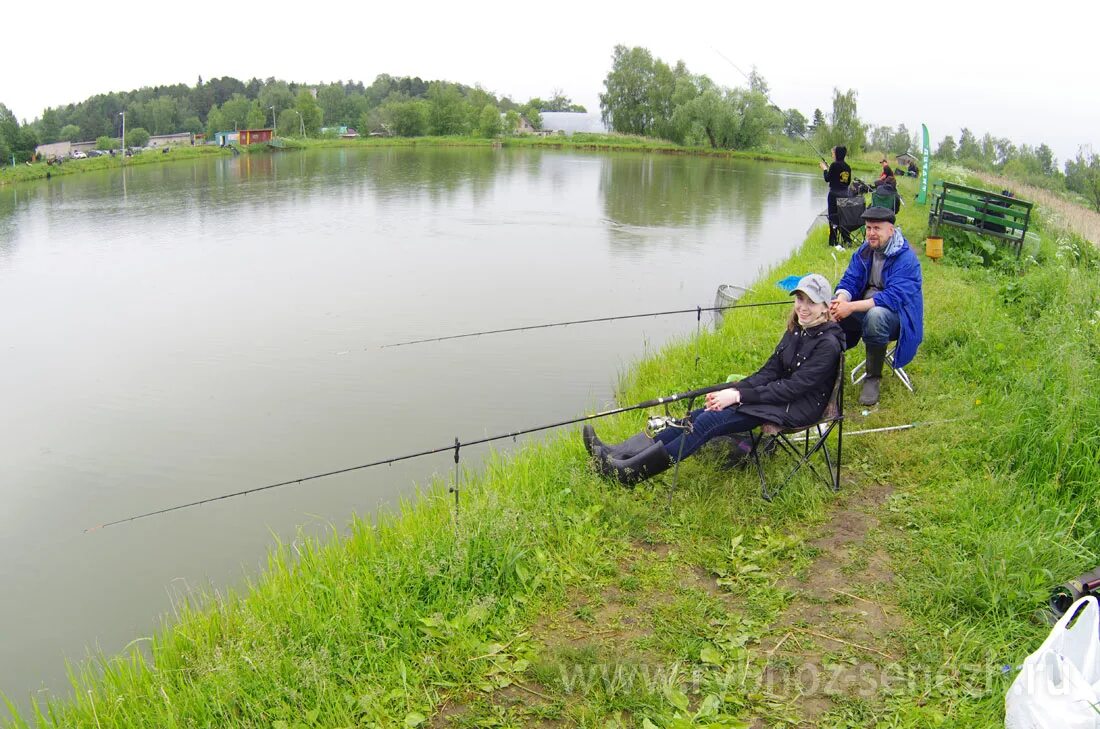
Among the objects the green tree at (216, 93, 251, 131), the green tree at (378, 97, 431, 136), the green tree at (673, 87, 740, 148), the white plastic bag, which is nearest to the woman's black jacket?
the white plastic bag

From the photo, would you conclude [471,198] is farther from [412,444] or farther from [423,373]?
[412,444]

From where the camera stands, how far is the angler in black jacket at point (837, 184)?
450 inches

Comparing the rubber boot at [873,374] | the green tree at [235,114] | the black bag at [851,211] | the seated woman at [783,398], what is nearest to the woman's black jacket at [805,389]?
the seated woman at [783,398]

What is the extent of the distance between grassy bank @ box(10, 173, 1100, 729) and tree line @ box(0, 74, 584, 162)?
60146 mm

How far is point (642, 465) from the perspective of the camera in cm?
439

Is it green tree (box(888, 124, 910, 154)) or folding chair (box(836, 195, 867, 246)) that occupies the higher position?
green tree (box(888, 124, 910, 154))

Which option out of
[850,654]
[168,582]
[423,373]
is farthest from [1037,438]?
[423,373]

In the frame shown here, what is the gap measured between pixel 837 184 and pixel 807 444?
26.8ft

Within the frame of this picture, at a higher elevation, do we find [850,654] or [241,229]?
[241,229]

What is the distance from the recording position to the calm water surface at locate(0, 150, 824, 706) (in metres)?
5.43

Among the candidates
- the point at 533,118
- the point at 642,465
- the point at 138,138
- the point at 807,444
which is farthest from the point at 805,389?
the point at 533,118

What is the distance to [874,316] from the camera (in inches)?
214

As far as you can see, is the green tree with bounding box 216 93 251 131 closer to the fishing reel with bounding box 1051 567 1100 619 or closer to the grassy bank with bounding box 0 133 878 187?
the grassy bank with bounding box 0 133 878 187

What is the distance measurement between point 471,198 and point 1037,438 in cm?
2319
